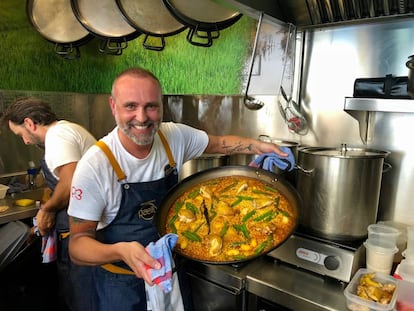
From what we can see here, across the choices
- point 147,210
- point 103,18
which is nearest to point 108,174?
point 147,210

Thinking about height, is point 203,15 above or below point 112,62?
above

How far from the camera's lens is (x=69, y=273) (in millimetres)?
1993

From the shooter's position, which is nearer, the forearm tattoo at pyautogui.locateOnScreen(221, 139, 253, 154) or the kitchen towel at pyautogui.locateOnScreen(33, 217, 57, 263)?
the forearm tattoo at pyautogui.locateOnScreen(221, 139, 253, 154)

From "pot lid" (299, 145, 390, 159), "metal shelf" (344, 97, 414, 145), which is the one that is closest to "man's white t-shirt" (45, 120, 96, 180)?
"pot lid" (299, 145, 390, 159)

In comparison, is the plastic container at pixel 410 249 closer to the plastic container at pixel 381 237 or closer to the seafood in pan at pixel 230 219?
the plastic container at pixel 381 237

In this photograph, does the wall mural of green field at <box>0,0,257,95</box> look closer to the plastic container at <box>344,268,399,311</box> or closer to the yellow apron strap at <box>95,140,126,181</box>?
the yellow apron strap at <box>95,140,126,181</box>

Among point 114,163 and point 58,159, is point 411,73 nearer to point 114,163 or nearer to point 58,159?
point 114,163

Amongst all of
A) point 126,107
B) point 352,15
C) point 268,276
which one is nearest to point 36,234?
point 126,107

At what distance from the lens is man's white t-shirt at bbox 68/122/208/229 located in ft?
4.03

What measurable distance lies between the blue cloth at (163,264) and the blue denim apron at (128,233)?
0.46 m

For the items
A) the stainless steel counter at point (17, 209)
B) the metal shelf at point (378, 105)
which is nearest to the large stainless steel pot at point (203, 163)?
the metal shelf at point (378, 105)

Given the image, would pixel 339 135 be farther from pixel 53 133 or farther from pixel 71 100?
pixel 71 100

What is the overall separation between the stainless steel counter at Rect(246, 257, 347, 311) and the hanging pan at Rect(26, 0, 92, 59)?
230 cm

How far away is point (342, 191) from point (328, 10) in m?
0.95
